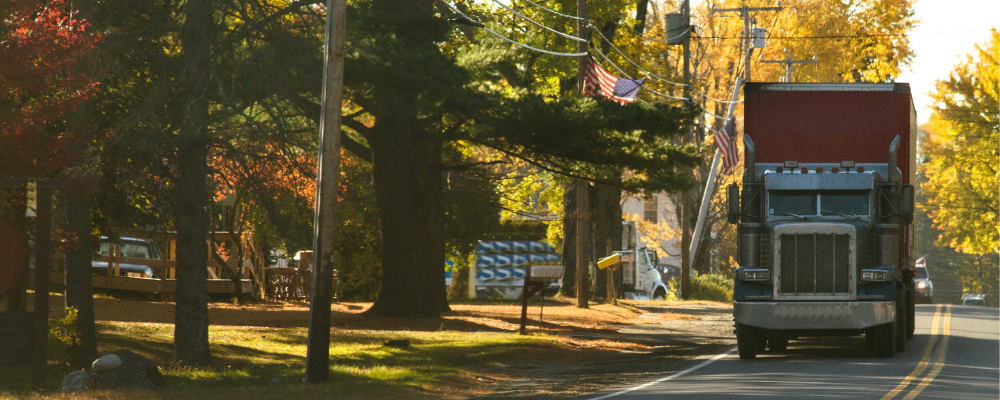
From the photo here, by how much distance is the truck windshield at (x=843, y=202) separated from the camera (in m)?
16.1

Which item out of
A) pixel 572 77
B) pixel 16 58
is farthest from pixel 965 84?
pixel 16 58

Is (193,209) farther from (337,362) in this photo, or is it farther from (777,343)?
(777,343)

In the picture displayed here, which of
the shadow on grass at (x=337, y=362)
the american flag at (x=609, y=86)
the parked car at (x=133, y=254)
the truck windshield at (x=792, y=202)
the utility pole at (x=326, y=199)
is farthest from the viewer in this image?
the parked car at (x=133, y=254)

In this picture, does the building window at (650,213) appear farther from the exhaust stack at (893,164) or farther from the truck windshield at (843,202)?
the truck windshield at (843,202)

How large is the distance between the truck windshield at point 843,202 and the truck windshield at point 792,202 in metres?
0.17

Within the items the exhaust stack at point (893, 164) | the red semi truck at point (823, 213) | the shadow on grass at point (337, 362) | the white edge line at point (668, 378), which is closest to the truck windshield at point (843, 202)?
the red semi truck at point (823, 213)

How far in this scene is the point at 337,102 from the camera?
42.5ft

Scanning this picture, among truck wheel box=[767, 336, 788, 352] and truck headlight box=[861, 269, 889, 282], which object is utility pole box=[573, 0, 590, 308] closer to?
truck wheel box=[767, 336, 788, 352]

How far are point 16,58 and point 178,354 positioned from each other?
5.14 metres

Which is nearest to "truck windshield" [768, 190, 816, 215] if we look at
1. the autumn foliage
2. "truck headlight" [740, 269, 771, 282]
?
"truck headlight" [740, 269, 771, 282]

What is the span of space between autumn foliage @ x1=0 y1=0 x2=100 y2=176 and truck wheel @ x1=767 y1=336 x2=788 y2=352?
1178 cm

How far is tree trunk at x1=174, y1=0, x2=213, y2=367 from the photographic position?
47.0ft

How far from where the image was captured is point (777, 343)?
58.0 feet

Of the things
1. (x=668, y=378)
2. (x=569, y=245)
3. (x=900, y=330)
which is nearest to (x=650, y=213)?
(x=569, y=245)
